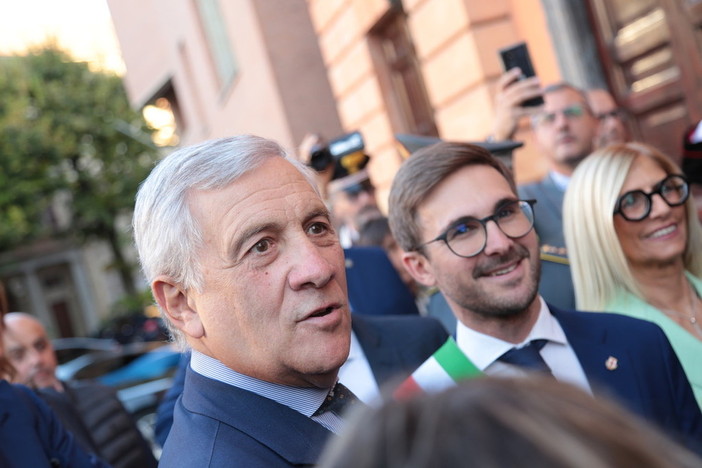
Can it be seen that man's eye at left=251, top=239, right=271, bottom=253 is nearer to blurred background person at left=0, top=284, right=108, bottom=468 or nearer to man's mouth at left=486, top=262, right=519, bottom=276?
man's mouth at left=486, top=262, right=519, bottom=276

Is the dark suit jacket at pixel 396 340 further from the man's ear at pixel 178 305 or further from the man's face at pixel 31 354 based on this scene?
the man's face at pixel 31 354

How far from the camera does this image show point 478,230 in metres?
2.52

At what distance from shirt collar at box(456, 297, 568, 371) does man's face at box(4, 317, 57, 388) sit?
2.86 meters

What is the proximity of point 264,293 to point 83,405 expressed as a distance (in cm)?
286

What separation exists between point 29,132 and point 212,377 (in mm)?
29833

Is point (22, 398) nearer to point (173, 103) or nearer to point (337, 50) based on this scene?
point (337, 50)

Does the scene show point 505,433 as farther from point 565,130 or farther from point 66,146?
point 66,146

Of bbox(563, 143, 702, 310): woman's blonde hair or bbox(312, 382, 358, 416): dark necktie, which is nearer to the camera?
bbox(312, 382, 358, 416): dark necktie

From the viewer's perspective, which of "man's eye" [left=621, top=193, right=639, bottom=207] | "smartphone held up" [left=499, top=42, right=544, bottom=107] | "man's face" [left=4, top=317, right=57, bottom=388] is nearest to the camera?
"man's eye" [left=621, top=193, right=639, bottom=207]

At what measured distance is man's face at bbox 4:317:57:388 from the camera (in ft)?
14.9

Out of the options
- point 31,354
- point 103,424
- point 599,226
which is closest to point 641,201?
point 599,226

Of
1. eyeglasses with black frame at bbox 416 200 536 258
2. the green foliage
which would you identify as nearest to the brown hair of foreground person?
eyeglasses with black frame at bbox 416 200 536 258

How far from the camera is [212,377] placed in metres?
1.83

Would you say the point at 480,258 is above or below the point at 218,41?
below
